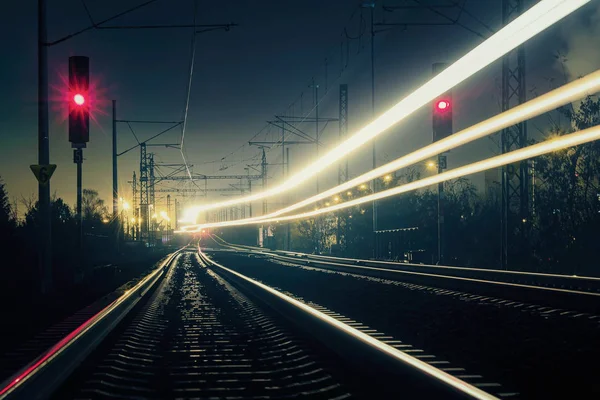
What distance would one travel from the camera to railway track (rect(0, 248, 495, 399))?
16.3 ft

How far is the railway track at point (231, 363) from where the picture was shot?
4.96 meters

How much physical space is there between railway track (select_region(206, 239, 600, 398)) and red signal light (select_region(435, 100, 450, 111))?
513 centimetres

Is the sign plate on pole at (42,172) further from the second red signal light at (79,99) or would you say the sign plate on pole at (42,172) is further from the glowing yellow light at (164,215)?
the glowing yellow light at (164,215)

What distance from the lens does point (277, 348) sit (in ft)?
25.4

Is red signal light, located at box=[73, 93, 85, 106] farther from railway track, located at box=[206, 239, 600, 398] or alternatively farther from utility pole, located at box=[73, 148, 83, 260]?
utility pole, located at box=[73, 148, 83, 260]

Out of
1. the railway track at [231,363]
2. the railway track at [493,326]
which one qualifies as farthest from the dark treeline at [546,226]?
the railway track at [231,363]

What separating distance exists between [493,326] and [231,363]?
4.28 meters

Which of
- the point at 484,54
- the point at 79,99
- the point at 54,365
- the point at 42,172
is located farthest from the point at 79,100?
the point at 54,365

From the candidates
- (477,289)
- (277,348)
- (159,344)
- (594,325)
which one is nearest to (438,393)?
(277,348)

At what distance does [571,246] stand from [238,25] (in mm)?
14387

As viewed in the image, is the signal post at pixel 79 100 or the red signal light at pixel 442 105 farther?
the red signal light at pixel 442 105

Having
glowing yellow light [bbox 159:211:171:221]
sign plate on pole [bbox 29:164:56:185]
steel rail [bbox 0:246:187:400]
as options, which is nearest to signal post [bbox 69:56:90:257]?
sign plate on pole [bbox 29:164:56:185]

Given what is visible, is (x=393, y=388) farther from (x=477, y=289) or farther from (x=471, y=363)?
(x=477, y=289)

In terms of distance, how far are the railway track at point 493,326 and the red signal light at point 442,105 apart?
202 inches
